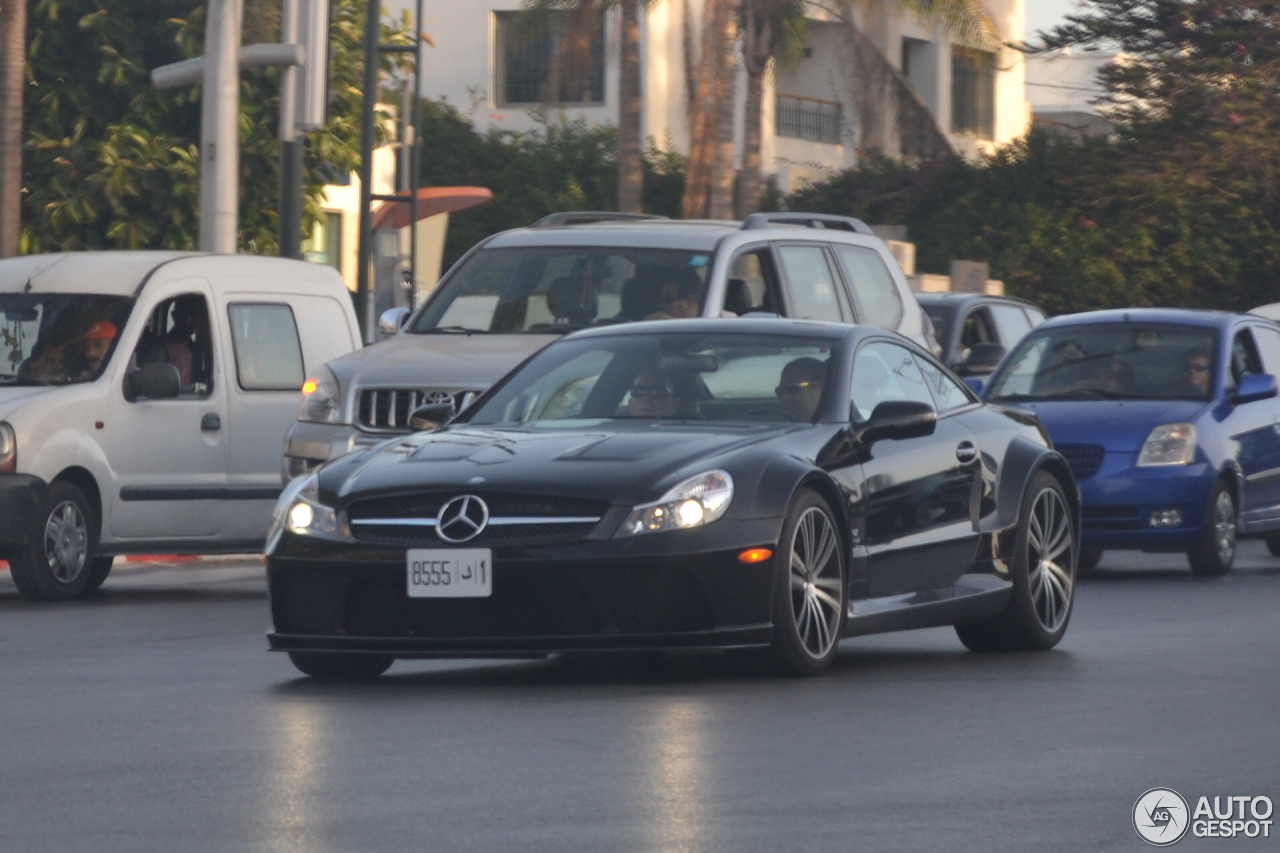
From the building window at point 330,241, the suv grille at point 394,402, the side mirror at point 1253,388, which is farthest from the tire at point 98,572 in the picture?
the building window at point 330,241

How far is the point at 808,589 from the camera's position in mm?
9648

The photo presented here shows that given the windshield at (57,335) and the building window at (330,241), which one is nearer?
the windshield at (57,335)

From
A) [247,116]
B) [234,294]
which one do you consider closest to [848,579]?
[234,294]

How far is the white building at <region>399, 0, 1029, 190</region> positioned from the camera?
45719 mm

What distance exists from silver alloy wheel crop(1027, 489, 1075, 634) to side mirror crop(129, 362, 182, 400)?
18.9ft

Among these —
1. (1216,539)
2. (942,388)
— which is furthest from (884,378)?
(1216,539)

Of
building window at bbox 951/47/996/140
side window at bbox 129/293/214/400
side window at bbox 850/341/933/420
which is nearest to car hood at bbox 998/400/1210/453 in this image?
side window at bbox 129/293/214/400

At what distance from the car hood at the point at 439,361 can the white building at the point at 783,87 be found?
26756 millimetres

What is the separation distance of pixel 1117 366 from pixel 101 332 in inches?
254

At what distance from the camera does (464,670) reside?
10.5 metres

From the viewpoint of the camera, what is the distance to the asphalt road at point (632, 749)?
6.47 m

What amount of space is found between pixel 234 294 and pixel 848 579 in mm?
7208

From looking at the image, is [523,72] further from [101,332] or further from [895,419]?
[895,419]

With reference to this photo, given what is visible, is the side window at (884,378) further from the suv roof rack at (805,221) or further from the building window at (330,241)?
the building window at (330,241)
